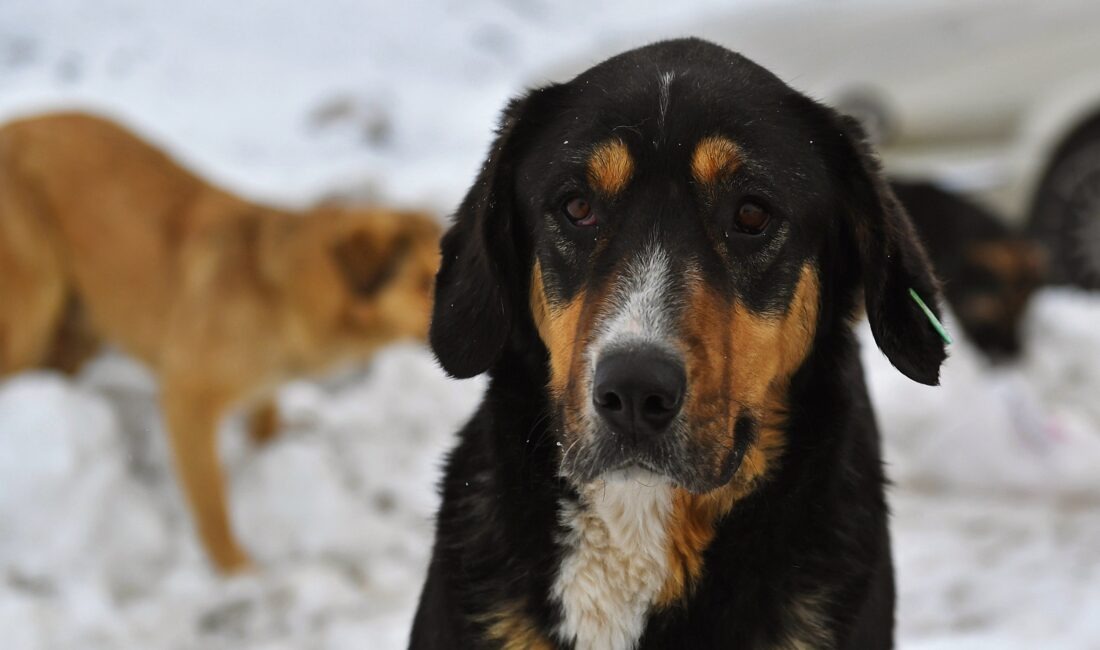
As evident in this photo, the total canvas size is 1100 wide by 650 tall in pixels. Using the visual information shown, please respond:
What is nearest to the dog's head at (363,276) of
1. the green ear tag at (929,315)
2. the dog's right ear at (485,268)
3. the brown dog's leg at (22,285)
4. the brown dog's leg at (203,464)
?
the brown dog's leg at (203,464)

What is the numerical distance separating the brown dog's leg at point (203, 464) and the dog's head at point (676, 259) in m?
2.77

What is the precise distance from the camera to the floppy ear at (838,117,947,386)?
2.52 meters

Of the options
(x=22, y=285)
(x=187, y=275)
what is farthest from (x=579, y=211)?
(x=22, y=285)

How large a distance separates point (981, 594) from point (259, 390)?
326 centimetres

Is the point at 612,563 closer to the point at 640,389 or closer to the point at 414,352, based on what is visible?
the point at 640,389

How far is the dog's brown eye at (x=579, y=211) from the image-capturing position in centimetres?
250

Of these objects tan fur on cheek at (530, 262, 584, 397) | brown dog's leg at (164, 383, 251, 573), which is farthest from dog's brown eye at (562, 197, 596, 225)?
brown dog's leg at (164, 383, 251, 573)

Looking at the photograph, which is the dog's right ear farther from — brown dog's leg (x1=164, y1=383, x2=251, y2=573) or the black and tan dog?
brown dog's leg (x1=164, y1=383, x2=251, y2=573)

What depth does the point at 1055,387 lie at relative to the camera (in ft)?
22.4

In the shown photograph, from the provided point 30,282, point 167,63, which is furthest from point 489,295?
point 167,63

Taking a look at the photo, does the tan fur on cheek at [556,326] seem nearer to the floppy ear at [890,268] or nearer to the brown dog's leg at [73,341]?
the floppy ear at [890,268]

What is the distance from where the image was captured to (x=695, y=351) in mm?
2234

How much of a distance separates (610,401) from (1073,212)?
6.65 m

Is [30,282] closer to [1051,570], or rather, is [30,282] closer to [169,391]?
[169,391]
